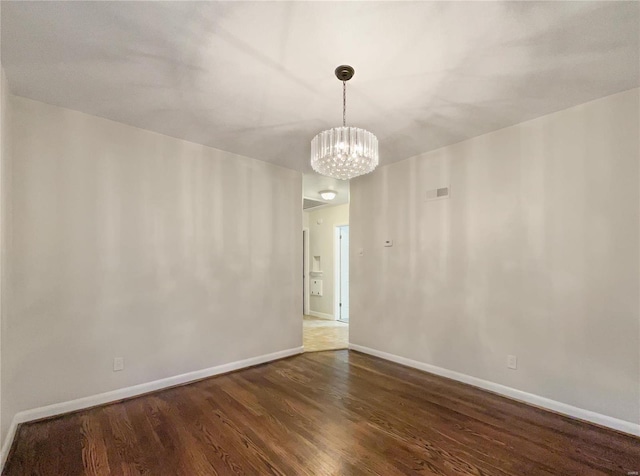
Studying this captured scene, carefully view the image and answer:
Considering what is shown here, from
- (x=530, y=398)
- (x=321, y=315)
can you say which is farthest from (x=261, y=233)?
(x=321, y=315)

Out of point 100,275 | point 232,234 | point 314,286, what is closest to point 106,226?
point 100,275

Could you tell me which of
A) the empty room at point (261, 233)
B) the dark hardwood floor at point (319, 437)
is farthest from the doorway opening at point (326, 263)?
the dark hardwood floor at point (319, 437)

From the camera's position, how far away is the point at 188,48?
6.01 ft

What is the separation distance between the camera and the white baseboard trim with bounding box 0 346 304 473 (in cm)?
222

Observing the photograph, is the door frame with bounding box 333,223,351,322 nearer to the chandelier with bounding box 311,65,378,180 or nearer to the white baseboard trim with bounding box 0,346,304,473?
the white baseboard trim with bounding box 0,346,304,473

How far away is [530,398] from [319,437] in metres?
1.98

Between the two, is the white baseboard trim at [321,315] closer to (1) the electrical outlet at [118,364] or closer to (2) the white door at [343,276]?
(2) the white door at [343,276]

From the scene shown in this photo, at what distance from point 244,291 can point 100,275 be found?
1.50 meters

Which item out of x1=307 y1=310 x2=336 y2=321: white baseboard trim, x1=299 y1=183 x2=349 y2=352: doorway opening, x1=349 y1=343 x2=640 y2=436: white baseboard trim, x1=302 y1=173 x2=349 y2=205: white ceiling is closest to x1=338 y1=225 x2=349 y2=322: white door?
x1=299 y1=183 x2=349 y2=352: doorway opening

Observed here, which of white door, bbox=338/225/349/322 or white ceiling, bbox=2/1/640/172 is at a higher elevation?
white ceiling, bbox=2/1/640/172

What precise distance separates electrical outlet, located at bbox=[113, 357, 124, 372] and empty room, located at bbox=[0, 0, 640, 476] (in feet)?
0.03

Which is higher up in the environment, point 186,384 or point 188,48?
point 188,48

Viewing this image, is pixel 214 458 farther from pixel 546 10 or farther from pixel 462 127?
pixel 462 127

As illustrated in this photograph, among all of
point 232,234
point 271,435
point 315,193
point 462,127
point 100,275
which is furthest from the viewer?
point 315,193
